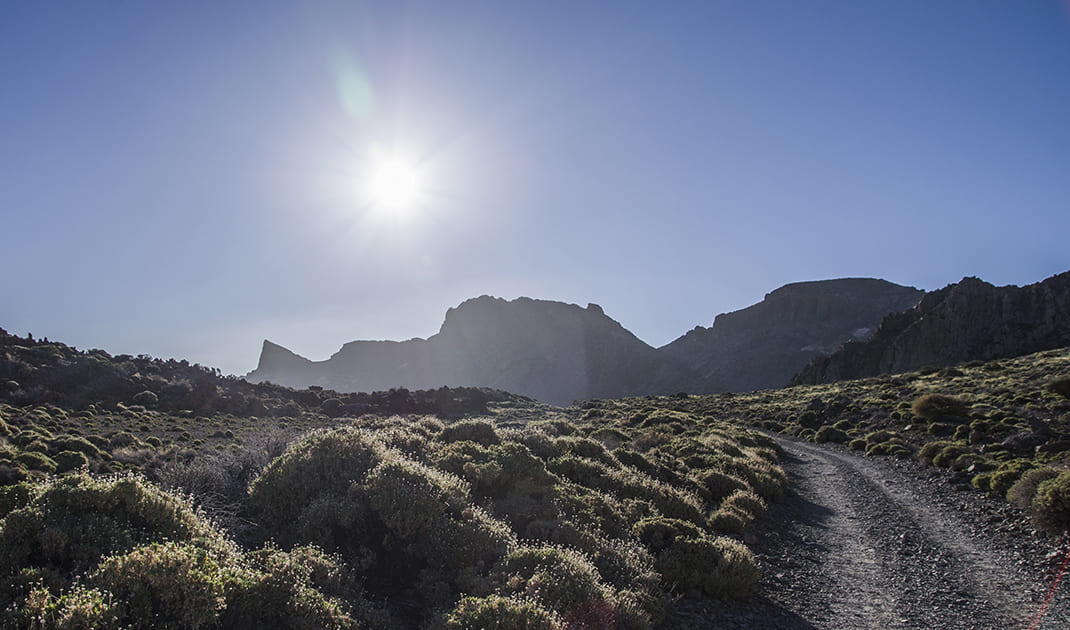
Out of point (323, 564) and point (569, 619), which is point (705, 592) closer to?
point (569, 619)

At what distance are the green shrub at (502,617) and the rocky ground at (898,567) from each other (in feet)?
9.62

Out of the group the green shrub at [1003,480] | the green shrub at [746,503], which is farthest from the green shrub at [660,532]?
the green shrub at [1003,480]

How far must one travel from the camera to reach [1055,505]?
39.5 ft

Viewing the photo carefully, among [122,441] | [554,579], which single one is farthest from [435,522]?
[122,441]

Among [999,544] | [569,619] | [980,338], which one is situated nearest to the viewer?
[569,619]

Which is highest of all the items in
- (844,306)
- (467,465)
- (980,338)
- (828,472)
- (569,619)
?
(844,306)

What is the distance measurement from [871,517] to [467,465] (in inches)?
503

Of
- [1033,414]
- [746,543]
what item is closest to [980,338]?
[1033,414]

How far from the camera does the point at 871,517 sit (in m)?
15.7

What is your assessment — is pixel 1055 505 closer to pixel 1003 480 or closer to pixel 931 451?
pixel 1003 480

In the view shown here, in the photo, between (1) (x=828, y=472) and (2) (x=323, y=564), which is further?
(1) (x=828, y=472)

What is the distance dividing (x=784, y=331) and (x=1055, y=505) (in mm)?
180335

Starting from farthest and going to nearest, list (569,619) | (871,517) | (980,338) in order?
(980,338) → (871,517) → (569,619)

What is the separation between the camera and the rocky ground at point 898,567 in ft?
28.9
